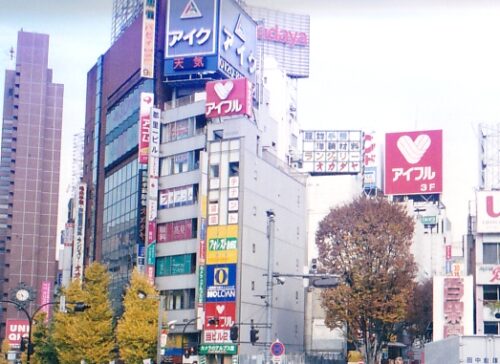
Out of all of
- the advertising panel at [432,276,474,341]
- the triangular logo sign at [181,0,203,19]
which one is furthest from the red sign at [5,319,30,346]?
the advertising panel at [432,276,474,341]

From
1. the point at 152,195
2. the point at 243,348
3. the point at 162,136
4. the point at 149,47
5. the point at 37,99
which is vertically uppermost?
the point at 37,99

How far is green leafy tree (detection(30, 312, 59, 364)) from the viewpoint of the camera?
6375cm

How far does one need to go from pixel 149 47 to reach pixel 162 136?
21.1 feet

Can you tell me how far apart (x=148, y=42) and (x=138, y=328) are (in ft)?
71.1

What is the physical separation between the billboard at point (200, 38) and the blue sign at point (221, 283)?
562 inches

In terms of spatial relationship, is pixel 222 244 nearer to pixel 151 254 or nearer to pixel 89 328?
pixel 151 254

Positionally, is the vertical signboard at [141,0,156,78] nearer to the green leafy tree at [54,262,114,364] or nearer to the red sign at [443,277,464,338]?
the green leafy tree at [54,262,114,364]

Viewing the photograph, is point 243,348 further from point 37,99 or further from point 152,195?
point 37,99

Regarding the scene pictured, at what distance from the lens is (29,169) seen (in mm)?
121875

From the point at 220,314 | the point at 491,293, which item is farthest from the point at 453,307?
the point at 220,314

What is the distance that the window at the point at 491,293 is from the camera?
57.0m

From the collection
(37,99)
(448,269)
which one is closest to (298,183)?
(448,269)

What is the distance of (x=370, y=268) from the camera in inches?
2190

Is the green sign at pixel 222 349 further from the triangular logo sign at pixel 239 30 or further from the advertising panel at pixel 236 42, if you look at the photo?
the triangular logo sign at pixel 239 30
